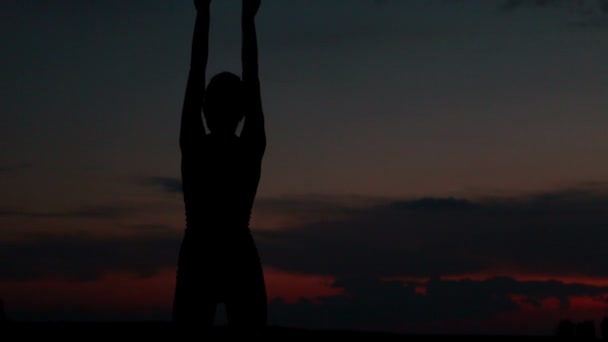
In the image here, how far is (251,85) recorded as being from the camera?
4.68 m

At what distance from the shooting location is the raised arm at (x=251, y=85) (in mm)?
4598

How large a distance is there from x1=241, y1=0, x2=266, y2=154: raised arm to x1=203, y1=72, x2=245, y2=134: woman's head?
55 millimetres

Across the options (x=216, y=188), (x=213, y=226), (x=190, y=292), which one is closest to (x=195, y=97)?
(x=216, y=188)

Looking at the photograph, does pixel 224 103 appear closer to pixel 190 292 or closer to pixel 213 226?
pixel 213 226

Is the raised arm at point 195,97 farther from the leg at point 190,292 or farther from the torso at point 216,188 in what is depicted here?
the leg at point 190,292

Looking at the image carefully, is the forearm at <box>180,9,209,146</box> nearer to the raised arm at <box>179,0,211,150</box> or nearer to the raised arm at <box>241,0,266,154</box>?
the raised arm at <box>179,0,211,150</box>

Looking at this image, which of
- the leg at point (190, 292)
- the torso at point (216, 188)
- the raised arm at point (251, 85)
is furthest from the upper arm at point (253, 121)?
the leg at point (190, 292)

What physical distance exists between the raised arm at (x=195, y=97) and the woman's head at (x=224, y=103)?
0.27 ft

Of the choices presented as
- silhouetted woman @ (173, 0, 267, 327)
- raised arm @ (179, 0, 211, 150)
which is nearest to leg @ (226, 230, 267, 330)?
silhouetted woman @ (173, 0, 267, 327)

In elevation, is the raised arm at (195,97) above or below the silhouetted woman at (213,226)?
above

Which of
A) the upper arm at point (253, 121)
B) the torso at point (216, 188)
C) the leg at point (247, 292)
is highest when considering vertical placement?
the upper arm at point (253, 121)

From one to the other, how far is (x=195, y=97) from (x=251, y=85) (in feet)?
1.16

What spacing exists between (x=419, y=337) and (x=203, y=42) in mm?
5600

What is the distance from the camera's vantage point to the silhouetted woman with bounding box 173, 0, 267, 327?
4492 millimetres
